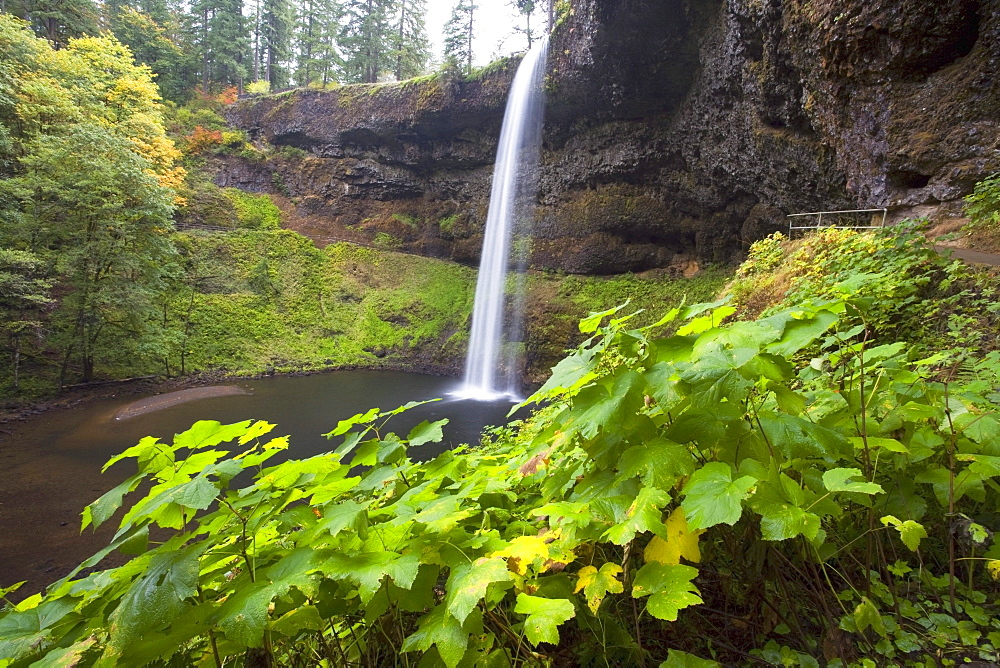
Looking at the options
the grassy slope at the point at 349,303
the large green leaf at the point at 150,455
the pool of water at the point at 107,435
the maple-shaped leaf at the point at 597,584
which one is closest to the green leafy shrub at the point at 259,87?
the grassy slope at the point at 349,303

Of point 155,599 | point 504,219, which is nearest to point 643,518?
point 155,599

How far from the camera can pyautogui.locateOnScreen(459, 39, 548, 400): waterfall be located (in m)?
15.5

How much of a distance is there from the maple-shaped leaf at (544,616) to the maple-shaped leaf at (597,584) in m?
0.06

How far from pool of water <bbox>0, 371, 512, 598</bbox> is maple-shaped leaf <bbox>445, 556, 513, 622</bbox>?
164 inches

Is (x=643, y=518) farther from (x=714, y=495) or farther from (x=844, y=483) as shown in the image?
(x=844, y=483)

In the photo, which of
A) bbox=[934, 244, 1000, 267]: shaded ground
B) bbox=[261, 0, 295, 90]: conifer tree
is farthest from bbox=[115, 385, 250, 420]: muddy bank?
bbox=[261, 0, 295, 90]: conifer tree

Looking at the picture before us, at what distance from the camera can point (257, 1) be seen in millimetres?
27531

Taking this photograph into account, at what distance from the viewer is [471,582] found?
30.1 inches

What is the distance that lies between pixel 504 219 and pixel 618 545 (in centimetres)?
1855

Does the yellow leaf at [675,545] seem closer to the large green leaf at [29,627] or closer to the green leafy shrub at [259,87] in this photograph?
the large green leaf at [29,627]

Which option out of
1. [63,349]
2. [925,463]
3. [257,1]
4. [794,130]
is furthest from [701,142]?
[257,1]

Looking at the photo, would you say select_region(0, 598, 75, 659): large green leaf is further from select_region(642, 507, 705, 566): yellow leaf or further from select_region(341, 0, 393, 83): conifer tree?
select_region(341, 0, 393, 83): conifer tree

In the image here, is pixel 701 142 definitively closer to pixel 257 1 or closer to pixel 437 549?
pixel 437 549

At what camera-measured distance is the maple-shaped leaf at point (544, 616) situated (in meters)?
0.72
